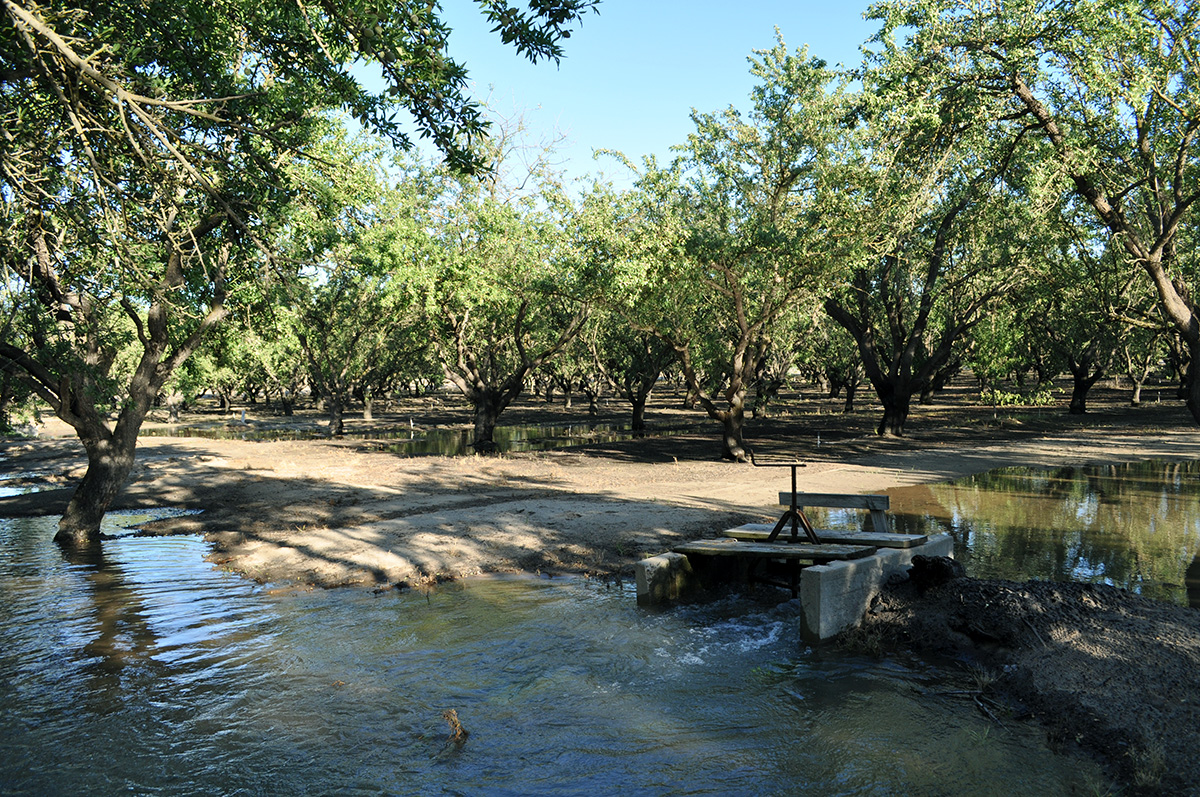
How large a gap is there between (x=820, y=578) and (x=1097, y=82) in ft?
31.7

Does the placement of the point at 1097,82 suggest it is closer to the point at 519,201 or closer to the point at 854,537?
the point at 854,537

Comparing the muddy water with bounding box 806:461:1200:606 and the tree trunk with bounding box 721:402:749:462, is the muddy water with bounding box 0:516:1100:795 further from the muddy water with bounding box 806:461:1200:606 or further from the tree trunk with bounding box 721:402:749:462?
the tree trunk with bounding box 721:402:749:462

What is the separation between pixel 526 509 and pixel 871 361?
1937 cm

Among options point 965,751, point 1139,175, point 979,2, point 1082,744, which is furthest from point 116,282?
point 1139,175

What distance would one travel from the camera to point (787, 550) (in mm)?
10336

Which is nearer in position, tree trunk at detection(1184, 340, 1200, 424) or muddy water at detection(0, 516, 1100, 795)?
muddy water at detection(0, 516, 1100, 795)

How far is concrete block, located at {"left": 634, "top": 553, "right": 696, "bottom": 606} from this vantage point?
10.5 m

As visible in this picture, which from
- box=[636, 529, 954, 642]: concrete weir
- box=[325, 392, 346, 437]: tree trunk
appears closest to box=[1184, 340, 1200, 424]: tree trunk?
box=[636, 529, 954, 642]: concrete weir

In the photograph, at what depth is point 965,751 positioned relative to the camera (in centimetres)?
654

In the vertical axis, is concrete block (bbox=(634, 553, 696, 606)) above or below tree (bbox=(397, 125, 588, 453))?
below

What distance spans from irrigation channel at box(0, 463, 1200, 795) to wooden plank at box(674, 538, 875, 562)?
2.71ft

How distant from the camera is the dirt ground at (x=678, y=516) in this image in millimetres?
7238

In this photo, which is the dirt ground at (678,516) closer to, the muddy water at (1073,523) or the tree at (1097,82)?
the muddy water at (1073,523)

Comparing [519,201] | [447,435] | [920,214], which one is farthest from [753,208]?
[447,435]
